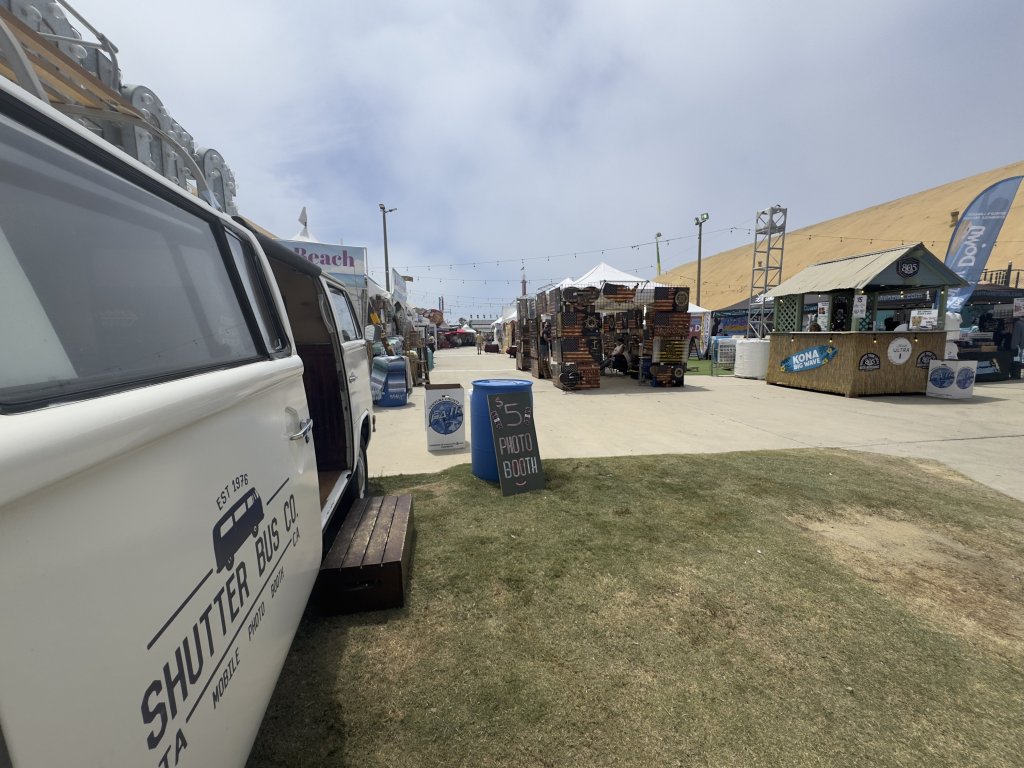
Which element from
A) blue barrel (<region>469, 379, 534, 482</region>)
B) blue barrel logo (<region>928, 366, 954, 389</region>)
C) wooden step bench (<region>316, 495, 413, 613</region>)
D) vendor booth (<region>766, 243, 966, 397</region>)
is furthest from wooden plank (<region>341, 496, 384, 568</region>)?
blue barrel logo (<region>928, 366, 954, 389</region>)

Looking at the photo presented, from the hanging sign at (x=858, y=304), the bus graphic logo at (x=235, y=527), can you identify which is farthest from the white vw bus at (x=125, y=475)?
the hanging sign at (x=858, y=304)

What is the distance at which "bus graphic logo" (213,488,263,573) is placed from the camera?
1.19m

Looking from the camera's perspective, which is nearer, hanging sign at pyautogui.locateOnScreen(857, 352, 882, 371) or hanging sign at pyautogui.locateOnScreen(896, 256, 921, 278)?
hanging sign at pyautogui.locateOnScreen(896, 256, 921, 278)

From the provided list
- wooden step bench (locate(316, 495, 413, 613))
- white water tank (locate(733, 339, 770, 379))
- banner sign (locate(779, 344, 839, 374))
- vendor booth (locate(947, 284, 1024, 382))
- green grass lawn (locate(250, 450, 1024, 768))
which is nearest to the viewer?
green grass lawn (locate(250, 450, 1024, 768))

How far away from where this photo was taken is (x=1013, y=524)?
3.65 meters

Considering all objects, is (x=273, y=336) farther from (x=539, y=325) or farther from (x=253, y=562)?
(x=539, y=325)

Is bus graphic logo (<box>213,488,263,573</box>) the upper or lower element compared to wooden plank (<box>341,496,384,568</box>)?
upper

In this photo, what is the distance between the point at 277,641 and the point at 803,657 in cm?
242

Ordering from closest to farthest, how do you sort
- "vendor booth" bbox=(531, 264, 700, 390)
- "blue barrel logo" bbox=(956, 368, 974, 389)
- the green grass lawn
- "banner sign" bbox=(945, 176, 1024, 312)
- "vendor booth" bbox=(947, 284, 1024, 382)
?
1. the green grass lawn
2. "blue barrel logo" bbox=(956, 368, 974, 389)
3. "vendor booth" bbox=(531, 264, 700, 390)
4. "vendor booth" bbox=(947, 284, 1024, 382)
5. "banner sign" bbox=(945, 176, 1024, 312)

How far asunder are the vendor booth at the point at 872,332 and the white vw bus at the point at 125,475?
11109 mm

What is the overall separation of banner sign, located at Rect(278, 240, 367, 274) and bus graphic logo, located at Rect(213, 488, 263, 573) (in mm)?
12218

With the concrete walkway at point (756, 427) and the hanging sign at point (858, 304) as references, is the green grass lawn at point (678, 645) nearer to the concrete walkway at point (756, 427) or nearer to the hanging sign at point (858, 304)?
the concrete walkway at point (756, 427)

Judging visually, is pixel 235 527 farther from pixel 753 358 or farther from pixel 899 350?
pixel 753 358

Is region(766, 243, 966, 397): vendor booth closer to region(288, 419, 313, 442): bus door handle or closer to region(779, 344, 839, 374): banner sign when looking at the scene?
region(779, 344, 839, 374): banner sign
